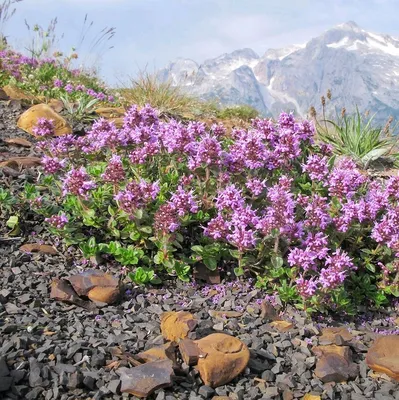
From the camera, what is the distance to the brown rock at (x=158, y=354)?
3.05 m

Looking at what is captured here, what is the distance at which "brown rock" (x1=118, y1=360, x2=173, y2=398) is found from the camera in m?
2.73

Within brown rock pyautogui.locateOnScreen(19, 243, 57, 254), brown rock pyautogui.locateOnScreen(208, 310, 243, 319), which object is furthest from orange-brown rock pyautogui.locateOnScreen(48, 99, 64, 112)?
brown rock pyautogui.locateOnScreen(208, 310, 243, 319)

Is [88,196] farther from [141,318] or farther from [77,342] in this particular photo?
[77,342]

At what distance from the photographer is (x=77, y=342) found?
321 centimetres

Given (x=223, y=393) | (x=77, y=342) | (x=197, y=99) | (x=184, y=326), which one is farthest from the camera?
(x=197, y=99)

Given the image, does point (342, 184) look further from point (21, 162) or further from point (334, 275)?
point (21, 162)

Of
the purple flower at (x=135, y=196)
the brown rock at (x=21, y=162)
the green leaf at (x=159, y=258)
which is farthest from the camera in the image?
the brown rock at (x=21, y=162)

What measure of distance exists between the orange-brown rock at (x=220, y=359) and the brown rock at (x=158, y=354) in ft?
0.56

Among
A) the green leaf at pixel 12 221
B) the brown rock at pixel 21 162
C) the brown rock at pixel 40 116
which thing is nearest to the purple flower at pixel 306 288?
the green leaf at pixel 12 221

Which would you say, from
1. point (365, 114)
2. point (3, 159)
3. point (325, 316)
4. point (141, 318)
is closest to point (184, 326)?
point (141, 318)

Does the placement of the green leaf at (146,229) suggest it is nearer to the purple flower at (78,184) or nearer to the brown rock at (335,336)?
the purple flower at (78,184)

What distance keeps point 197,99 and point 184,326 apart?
1136 centimetres

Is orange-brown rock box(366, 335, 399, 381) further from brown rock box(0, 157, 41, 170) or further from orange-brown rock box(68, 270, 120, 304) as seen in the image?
brown rock box(0, 157, 41, 170)

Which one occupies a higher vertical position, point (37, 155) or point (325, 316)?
point (37, 155)
